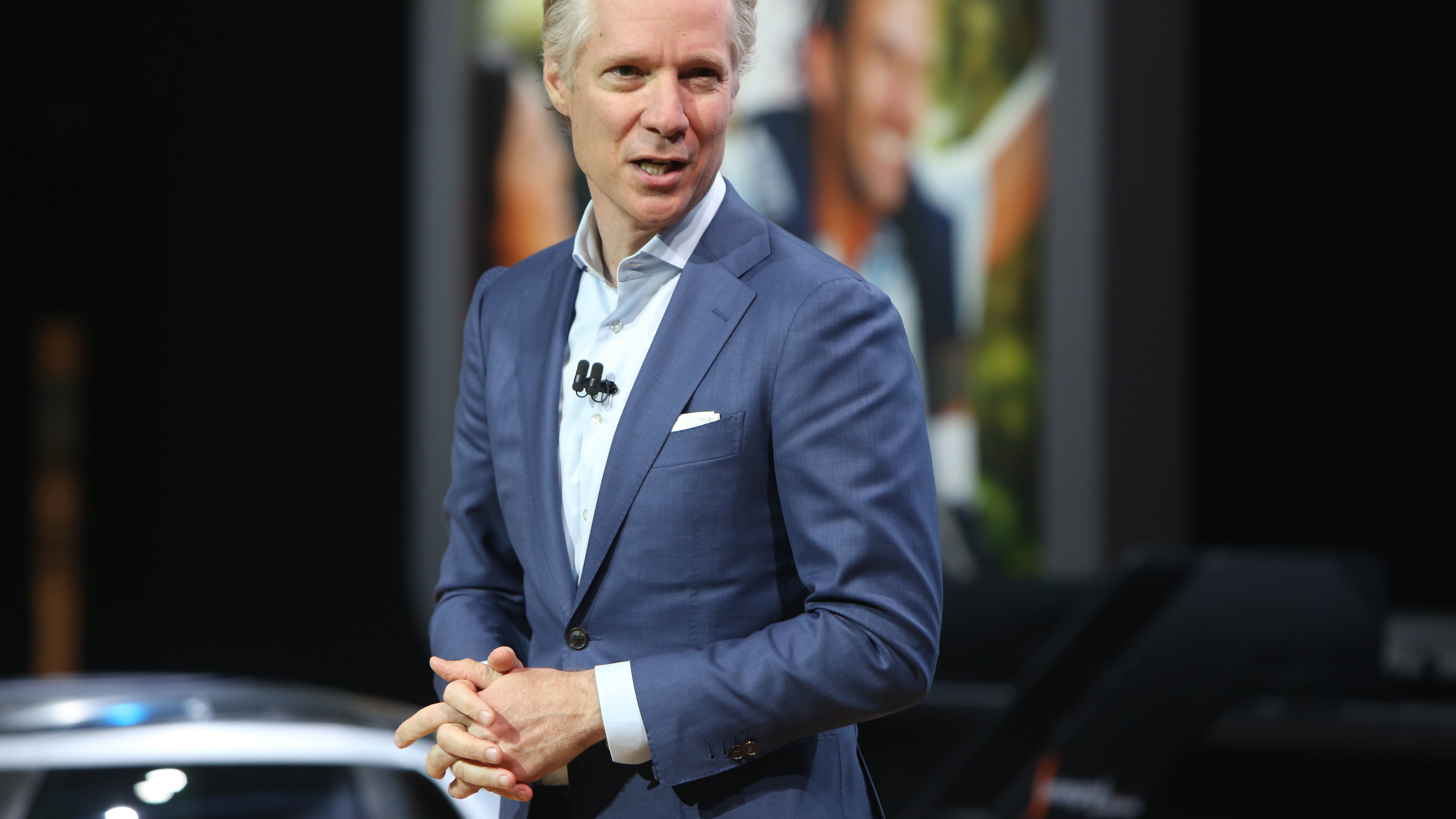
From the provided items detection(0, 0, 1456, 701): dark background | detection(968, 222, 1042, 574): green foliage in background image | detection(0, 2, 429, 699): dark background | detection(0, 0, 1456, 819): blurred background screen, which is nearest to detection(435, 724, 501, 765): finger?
detection(0, 0, 1456, 819): blurred background screen

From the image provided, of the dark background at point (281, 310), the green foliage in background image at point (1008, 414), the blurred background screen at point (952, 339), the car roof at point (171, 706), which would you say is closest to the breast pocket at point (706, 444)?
the car roof at point (171, 706)

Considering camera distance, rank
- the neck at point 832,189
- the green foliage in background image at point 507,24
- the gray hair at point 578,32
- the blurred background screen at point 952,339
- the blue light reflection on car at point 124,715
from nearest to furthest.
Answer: the gray hair at point 578,32 → the blue light reflection on car at point 124,715 → the blurred background screen at point 952,339 → the neck at point 832,189 → the green foliage in background image at point 507,24

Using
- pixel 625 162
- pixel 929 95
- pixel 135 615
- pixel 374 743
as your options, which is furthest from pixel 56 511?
pixel 625 162

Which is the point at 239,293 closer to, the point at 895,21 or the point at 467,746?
the point at 895,21

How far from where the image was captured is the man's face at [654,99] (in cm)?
107

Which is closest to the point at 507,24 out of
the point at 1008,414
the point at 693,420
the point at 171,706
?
the point at 1008,414

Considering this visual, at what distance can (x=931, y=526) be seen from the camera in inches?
41.2

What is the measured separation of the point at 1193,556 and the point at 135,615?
4.11 meters

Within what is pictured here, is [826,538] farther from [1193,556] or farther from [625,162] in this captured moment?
[1193,556]

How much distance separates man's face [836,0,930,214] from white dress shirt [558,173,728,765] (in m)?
3.64

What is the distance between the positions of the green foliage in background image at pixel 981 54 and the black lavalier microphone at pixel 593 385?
3764 mm

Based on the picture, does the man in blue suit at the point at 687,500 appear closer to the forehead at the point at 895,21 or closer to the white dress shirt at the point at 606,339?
the white dress shirt at the point at 606,339

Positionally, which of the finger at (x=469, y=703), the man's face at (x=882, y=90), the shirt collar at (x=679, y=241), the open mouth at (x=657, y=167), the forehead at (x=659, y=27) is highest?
the man's face at (x=882, y=90)

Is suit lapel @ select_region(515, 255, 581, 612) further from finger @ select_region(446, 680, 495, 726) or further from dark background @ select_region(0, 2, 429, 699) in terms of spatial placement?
dark background @ select_region(0, 2, 429, 699)
